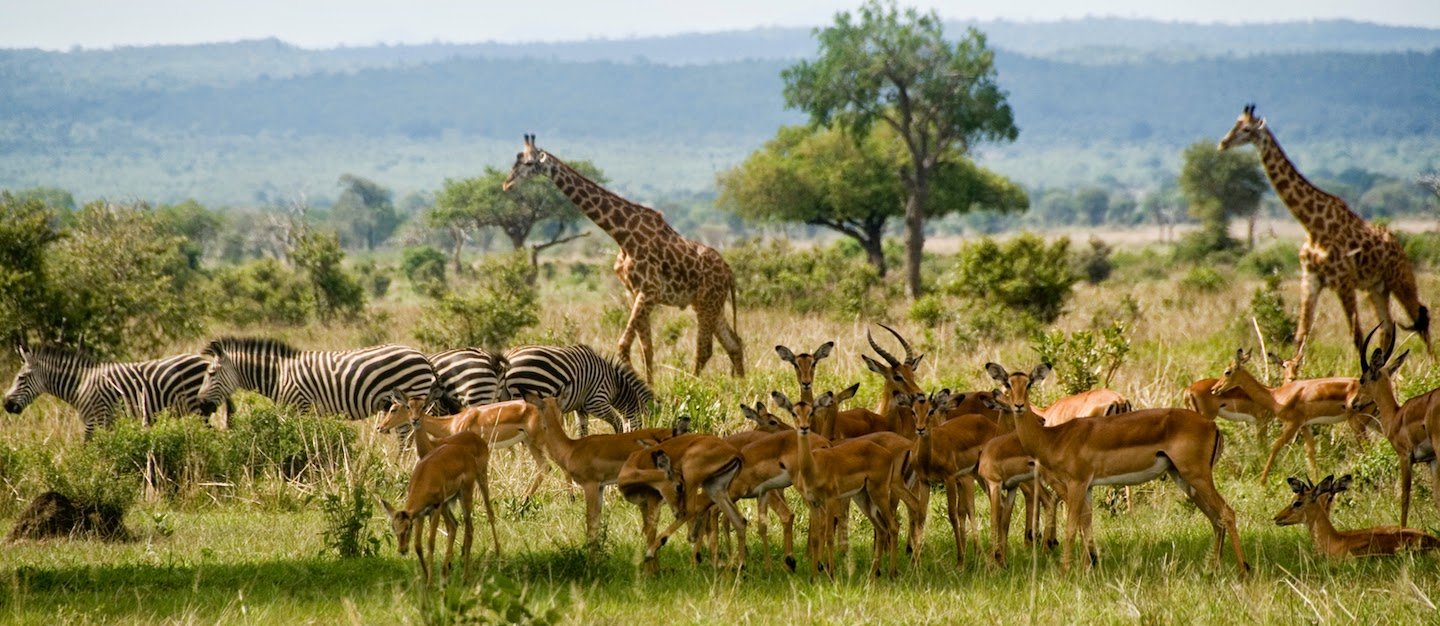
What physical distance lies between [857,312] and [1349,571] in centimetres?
1697

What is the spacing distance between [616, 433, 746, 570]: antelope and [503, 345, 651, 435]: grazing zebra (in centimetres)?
480

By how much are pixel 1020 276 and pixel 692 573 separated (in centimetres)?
1452

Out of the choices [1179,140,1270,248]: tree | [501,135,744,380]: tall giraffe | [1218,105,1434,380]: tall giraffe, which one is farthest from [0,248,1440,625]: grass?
[1179,140,1270,248]: tree

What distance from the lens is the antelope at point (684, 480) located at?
805 centimetres

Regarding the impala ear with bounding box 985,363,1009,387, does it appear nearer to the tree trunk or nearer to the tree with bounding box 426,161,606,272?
the tree trunk

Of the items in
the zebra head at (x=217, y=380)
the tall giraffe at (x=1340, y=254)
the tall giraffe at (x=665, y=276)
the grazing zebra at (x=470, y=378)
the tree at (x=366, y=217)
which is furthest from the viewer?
the tree at (x=366, y=217)

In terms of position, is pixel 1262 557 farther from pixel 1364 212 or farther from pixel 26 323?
pixel 1364 212

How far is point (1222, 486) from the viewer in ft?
37.3

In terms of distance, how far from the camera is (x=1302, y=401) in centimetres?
1101

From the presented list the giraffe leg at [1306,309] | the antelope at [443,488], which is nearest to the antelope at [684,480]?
the antelope at [443,488]

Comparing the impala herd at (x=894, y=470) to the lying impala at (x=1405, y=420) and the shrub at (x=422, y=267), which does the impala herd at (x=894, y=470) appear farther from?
the shrub at (x=422, y=267)

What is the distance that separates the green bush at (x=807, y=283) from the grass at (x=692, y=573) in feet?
41.3

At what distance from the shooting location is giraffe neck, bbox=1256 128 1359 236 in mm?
17719

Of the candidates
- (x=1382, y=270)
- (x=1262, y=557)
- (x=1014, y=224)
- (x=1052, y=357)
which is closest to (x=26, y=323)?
(x=1052, y=357)
